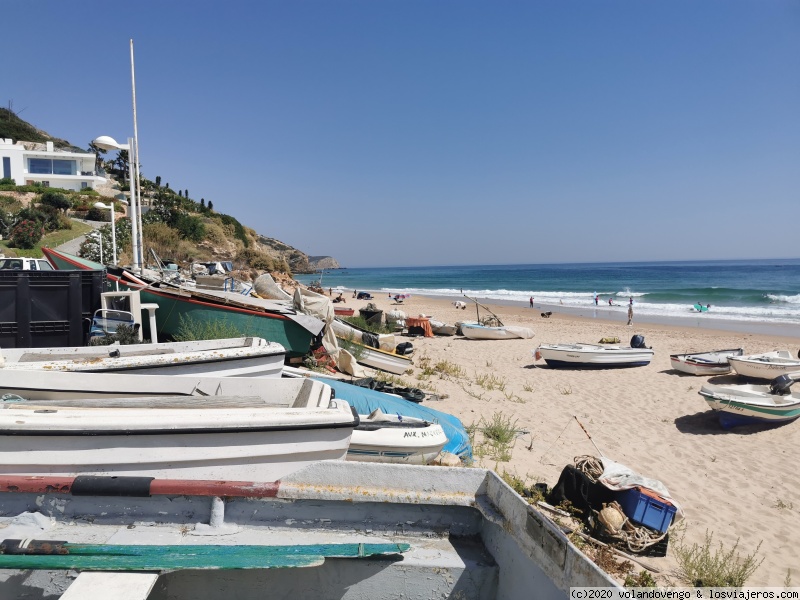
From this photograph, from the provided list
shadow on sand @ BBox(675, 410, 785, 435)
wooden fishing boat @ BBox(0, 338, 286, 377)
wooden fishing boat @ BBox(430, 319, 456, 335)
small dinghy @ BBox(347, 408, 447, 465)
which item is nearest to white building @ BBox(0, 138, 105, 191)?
wooden fishing boat @ BBox(430, 319, 456, 335)

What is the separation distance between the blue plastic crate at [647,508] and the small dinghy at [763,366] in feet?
29.3

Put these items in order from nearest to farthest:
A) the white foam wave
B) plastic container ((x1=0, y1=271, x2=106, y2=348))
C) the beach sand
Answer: the beach sand < plastic container ((x1=0, y1=271, x2=106, y2=348)) < the white foam wave

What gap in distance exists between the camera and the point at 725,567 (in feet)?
13.6

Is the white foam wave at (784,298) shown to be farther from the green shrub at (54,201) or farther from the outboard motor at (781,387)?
the green shrub at (54,201)

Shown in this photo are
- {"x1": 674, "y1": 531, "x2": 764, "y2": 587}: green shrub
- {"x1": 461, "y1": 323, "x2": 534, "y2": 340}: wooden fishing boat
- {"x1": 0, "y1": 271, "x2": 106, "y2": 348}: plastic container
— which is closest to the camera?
{"x1": 674, "y1": 531, "x2": 764, "y2": 587}: green shrub

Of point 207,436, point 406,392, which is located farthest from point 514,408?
point 207,436

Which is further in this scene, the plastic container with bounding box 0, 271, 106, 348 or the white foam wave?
the white foam wave

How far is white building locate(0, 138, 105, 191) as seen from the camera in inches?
1729

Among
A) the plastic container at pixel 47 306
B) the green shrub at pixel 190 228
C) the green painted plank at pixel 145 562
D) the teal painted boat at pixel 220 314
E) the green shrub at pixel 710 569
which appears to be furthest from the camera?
the green shrub at pixel 190 228

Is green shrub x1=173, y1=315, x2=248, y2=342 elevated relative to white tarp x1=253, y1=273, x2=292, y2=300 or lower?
lower

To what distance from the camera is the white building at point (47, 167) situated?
43906mm

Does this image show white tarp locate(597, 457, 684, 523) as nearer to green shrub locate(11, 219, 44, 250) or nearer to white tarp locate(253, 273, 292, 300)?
white tarp locate(253, 273, 292, 300)

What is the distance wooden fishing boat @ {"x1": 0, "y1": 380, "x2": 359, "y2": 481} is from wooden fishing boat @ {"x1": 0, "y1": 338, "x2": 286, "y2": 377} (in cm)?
107

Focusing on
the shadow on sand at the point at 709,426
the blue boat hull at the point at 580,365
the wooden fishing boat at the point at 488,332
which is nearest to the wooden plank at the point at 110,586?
the shadow on sand at the point at 709,426
